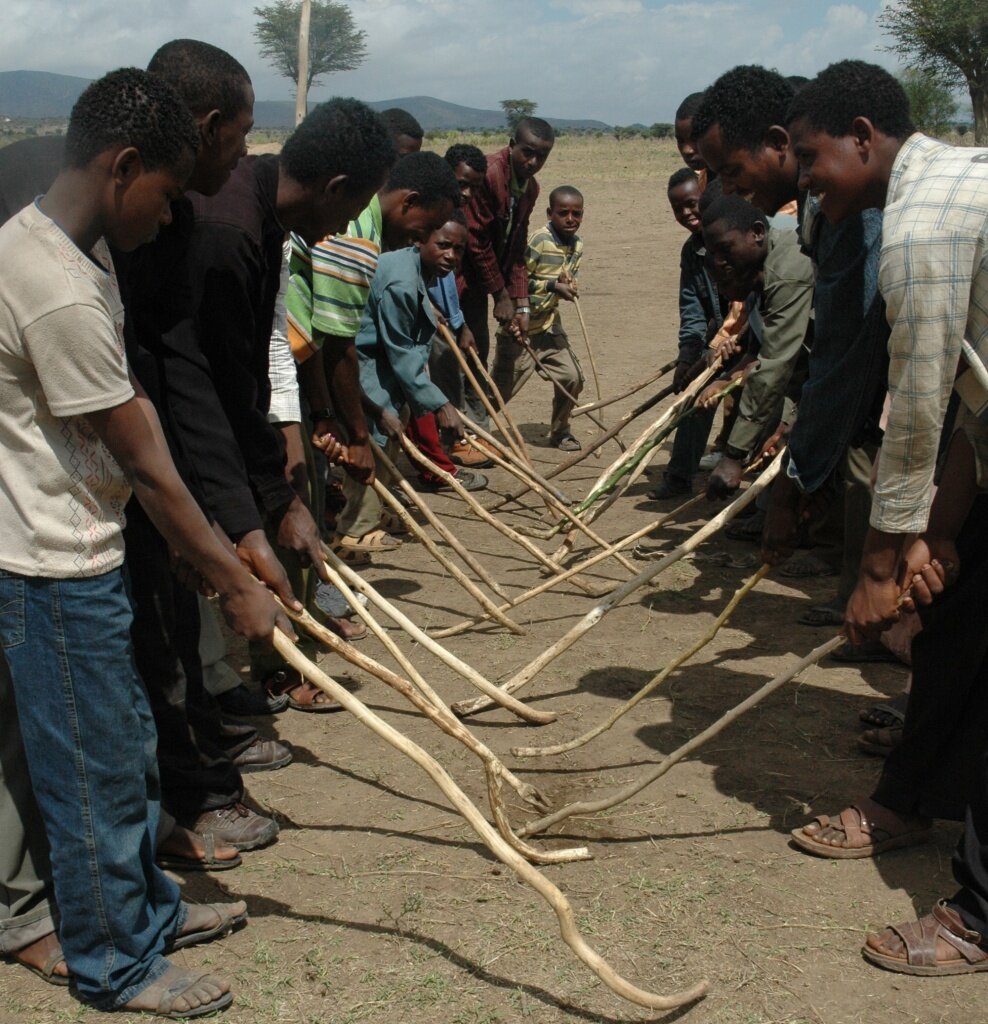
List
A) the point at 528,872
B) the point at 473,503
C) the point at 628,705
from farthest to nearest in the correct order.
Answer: the point at 473,503
the point at 628,705
the point at 528,872

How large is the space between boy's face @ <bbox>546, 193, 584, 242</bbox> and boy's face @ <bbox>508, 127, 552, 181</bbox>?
1.04 ft

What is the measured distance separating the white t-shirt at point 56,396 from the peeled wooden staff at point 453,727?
0.71 m

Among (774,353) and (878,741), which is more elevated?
(774,353)

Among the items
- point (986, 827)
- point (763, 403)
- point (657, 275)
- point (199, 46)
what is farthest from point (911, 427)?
point (657, 275)

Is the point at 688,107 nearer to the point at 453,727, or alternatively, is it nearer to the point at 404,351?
the point at 404,351

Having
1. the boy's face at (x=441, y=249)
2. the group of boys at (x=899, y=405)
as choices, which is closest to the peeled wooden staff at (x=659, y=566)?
the group of boys at (x=899, y=405)

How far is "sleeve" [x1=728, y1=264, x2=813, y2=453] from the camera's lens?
4945 millimetres

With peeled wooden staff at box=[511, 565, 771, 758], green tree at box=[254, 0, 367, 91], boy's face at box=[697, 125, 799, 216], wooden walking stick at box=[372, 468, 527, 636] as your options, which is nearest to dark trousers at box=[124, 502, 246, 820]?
peeled wooden staff at box=[511, 565, 771, 758]

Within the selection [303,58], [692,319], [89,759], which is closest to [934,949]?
[89,759]

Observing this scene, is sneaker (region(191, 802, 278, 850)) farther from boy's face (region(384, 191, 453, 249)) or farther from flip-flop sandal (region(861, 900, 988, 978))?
boy's face (region(384, 191, 453, 249))

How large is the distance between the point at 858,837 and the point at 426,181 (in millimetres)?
3326

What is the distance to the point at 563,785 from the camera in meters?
3.81

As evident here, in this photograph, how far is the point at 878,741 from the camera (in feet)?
12.9

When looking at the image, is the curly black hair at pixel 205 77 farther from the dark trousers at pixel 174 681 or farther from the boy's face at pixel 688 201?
the boy's face at pixel 688 201
